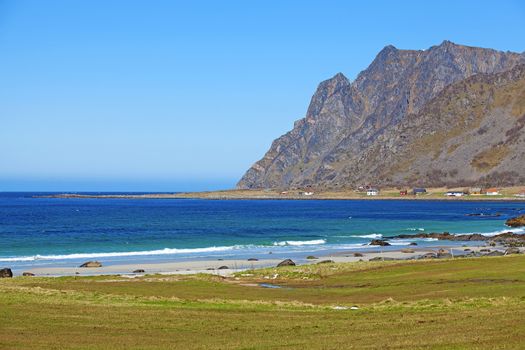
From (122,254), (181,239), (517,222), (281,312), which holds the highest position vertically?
(281,312)

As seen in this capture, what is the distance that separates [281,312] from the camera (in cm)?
3538

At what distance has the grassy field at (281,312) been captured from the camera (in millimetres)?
25578

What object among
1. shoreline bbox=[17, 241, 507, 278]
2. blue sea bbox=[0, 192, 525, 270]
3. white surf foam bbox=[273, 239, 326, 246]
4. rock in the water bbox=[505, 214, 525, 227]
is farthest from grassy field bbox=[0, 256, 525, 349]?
rock in the water bbox=[505, 214, 525, 227]

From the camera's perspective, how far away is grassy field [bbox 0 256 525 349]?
83.9 feet

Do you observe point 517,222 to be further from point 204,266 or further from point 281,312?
point 281,312

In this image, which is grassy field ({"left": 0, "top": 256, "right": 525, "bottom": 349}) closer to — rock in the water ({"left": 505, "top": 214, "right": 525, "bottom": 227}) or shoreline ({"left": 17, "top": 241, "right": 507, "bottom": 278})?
shoreline ({"left": 17, "top": 241, "right": 507, "bottom": 278})

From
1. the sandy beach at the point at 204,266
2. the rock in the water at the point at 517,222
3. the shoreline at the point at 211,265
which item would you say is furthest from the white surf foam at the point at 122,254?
the rock in the water at the point at 517,222

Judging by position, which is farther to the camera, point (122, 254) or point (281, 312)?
point (122, 254)

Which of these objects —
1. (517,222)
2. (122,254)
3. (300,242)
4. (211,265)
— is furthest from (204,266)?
(517,222)

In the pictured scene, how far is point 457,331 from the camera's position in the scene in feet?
87.9

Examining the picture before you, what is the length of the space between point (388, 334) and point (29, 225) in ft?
470

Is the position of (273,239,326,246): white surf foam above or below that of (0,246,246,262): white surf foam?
below

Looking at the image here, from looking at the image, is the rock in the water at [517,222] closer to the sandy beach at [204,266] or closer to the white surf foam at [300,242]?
the white surf foam at [300,242]

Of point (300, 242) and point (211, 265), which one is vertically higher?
point (211, 265)
